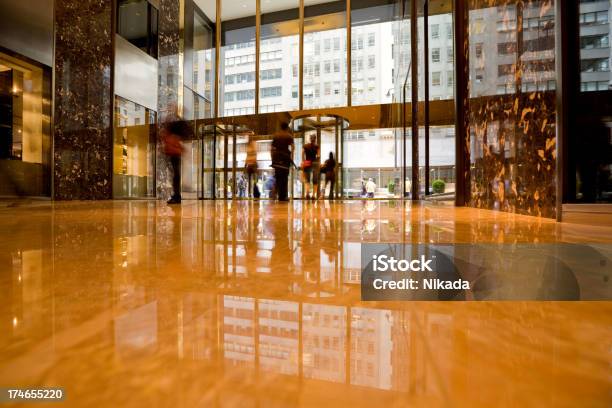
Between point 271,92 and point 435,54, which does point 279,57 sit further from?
point 435,54

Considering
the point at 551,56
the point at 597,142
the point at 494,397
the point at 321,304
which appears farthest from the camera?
the point at 551,56

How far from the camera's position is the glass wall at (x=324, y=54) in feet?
35.8

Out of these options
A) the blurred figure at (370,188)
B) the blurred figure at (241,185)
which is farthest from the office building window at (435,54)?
the blurred figure at (241,185)

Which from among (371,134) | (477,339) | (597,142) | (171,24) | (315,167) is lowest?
(477,339)

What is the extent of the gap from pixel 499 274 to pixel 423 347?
48cm

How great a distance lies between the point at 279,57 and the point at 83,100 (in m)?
6.03

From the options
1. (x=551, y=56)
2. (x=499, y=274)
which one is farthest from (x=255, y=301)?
(x=551, y=56)

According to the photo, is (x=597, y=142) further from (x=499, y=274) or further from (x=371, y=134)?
(x=371, y=134)

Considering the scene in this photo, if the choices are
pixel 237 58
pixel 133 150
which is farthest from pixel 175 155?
pixel 237 58

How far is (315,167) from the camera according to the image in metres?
8.38

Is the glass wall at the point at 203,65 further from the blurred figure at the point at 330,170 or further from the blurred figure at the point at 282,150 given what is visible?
the blurred figure at the point at 282,150

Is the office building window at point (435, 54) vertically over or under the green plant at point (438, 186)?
over

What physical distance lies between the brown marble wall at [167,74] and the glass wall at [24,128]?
127 inches

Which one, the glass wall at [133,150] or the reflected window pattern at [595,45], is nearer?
the reflected window pattern at [595,45]
